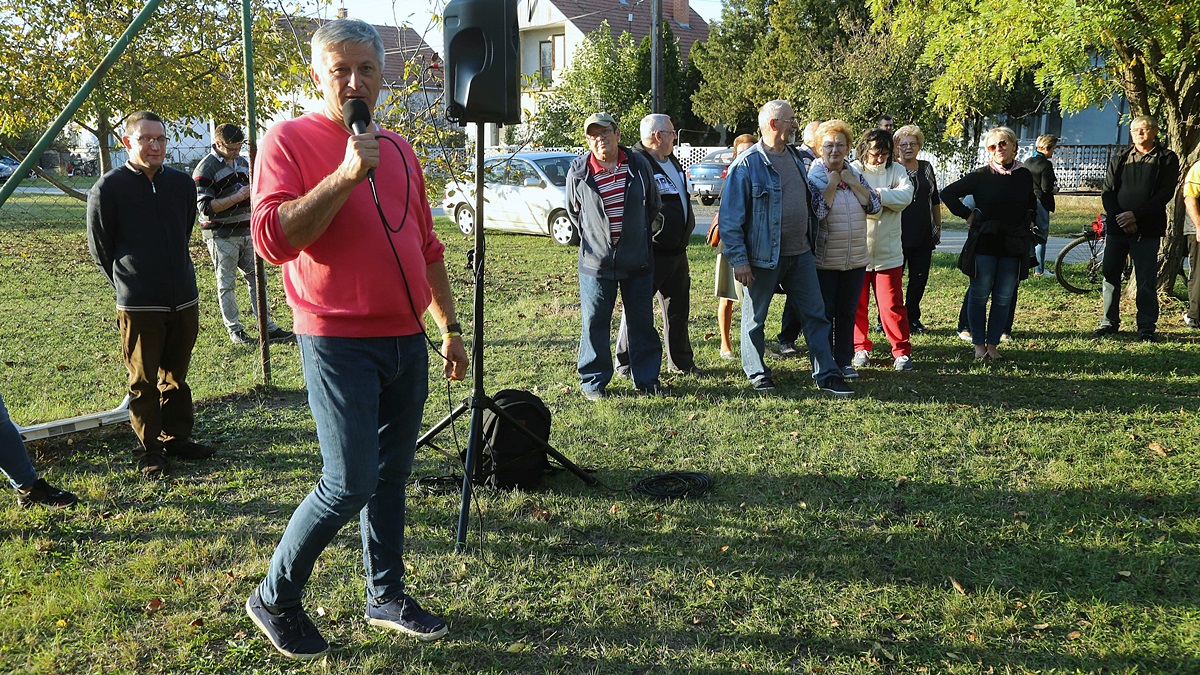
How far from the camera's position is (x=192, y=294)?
17.3 feet

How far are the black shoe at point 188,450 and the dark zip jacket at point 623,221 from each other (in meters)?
2.78

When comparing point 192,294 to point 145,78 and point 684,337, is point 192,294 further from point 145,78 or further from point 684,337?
point 145,78

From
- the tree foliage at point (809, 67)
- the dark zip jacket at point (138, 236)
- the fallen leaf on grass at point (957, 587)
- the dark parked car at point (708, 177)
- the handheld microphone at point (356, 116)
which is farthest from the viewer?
the tree foliage at point (809, 67)

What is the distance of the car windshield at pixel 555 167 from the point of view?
1603 cm

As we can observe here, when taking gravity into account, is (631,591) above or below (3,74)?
below

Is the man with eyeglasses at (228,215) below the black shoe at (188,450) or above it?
above

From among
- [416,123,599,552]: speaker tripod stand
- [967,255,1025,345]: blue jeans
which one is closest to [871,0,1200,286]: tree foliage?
[967,255,1025,345]: blue jeans

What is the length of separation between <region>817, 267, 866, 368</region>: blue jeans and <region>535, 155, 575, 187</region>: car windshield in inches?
365

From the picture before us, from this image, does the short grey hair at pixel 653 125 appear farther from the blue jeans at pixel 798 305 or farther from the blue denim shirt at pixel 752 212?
the blue jeans at pixel 798 305

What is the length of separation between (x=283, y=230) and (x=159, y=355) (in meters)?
2.90

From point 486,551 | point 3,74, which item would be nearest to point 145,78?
point 3,74

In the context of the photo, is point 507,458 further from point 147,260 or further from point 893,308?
point 893,308

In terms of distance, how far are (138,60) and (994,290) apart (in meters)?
8.95

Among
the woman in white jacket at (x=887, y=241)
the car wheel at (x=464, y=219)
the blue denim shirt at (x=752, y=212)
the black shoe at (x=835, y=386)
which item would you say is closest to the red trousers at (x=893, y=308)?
the woman in white jacket at (x=887, y=241)
